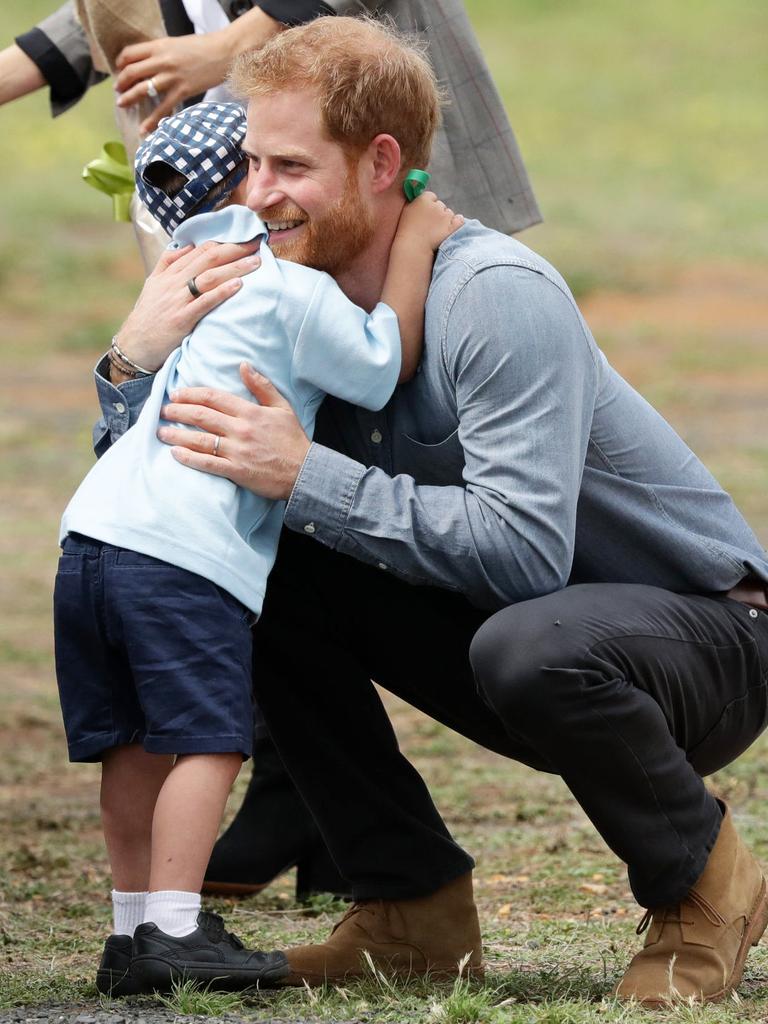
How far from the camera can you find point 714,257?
17203 millimetres

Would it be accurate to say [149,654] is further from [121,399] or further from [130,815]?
[121,399]

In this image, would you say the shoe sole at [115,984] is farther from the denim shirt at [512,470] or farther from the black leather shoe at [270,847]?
the black leather shoe at [270,847]

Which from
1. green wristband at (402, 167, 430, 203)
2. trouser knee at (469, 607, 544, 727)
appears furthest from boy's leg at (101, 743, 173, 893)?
green wristband at (402, 167, 430, 203)

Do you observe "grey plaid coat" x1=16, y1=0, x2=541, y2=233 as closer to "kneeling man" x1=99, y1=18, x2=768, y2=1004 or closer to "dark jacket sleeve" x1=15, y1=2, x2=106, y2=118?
"dark jacket sleeve" x1=15, y1=2, x2=106, y2=118

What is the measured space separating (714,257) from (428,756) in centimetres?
1277

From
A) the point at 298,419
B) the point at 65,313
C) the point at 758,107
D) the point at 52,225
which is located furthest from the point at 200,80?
the point at 758,107

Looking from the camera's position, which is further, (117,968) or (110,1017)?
(117,968)

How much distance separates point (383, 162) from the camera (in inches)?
114

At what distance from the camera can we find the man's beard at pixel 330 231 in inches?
113

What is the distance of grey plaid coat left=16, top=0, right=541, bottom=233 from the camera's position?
361cm

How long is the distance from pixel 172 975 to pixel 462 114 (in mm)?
1917

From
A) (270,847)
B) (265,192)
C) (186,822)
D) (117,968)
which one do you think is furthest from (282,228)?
(270,847)

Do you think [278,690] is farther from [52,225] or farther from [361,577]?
[52,225]

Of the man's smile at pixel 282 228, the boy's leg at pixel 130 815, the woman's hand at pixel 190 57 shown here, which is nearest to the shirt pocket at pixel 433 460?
the man's smile at pixel 282 228
